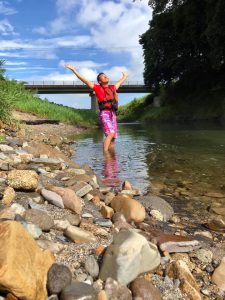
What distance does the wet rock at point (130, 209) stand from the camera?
16.1ft

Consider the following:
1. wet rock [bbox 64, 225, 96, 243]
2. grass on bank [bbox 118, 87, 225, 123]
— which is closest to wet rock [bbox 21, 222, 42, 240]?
wet rock [bbox 64, 225, 96, 243]

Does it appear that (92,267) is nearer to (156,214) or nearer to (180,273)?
(180,273)

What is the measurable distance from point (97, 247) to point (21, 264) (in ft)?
3.37

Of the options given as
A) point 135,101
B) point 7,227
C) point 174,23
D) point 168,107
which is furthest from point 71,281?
point 135,101

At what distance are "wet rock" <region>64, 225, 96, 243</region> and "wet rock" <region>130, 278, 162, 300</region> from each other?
75cm

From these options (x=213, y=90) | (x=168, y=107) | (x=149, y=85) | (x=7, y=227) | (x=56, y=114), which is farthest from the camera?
(x=149, y=85)

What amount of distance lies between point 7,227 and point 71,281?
62cm

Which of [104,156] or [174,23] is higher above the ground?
[174,23]

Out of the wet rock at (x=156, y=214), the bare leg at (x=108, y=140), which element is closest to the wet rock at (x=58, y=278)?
the wet rock at (x=156, y=214)

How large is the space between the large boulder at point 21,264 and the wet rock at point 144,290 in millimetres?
673

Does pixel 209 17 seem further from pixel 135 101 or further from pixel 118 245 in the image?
pixel 135 101

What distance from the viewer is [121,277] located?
3.16 metres

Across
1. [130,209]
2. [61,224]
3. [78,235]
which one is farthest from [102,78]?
[78,235]

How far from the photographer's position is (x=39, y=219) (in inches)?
154
